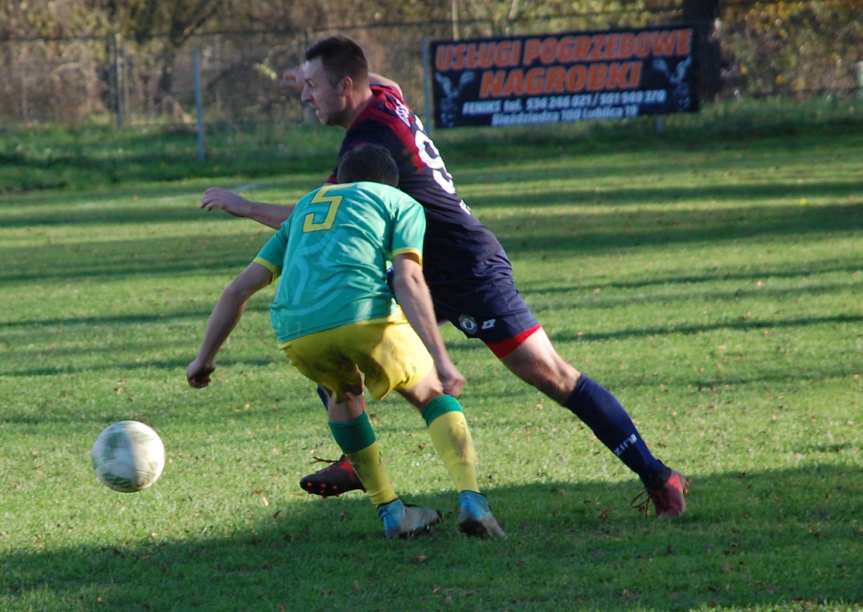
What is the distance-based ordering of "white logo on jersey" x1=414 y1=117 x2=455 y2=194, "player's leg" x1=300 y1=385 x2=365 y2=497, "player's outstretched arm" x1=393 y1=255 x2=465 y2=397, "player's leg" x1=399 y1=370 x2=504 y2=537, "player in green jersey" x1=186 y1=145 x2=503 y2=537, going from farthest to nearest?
"player's leg" x1=300 y1=385 x2=365 y2=497 < "white logo on jersey" x1=414 y1=117 x2=455 y2=194 < "player's leg" x1=399 y1=370 x2=504 y2=537 < "player in green jersey" x1=186 y1=145 x2=503 y2=537 < "player's outstretched arm" x1=393 y1=255 x2=465 y2=397

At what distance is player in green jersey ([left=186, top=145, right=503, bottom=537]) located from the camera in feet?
17.4

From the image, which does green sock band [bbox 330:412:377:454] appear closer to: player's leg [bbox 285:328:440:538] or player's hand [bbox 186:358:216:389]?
player's leg [bbox 285:328:440:538]

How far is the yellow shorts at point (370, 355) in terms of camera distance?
5316mm

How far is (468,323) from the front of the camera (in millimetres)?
5793

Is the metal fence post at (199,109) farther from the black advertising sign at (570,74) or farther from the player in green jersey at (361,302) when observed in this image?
the player in green jersey at (361,302)

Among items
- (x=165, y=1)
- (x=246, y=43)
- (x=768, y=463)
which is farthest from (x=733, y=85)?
(x=768, y=463)

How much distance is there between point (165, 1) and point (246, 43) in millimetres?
14716

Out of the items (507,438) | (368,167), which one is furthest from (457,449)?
(507,438)

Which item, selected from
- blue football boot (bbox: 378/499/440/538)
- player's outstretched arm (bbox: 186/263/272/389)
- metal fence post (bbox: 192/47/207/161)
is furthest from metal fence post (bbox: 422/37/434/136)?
player's outstretched arm (bbox: 186/263/272/389)

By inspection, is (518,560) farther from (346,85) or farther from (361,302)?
(346,85)

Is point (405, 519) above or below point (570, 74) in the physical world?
above

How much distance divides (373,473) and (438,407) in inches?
16.3

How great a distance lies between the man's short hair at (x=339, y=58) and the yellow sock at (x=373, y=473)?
1.46 metres

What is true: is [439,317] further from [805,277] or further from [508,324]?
[805,277]
